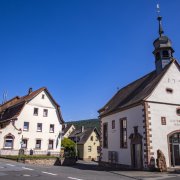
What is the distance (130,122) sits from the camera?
84.5 feet

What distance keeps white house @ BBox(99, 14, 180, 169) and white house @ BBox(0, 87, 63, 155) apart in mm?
18111

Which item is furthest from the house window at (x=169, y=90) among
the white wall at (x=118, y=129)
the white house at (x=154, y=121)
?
the white wall at (x=118, y=129)

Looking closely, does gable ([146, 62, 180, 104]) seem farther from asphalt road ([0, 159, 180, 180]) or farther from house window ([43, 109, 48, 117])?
house window ([43, 109, 48, 117])

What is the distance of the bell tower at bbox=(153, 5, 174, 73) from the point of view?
27.0 metres

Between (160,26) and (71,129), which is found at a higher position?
(160,26)

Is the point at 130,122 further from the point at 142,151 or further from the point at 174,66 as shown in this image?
the point at 174,66

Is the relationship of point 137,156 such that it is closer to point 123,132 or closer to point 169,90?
point 123,132

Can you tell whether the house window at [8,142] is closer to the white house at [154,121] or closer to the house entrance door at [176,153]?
the white house at [154,121]

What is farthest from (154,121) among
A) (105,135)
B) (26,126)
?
(26,126)

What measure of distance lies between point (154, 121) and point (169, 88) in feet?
13.1

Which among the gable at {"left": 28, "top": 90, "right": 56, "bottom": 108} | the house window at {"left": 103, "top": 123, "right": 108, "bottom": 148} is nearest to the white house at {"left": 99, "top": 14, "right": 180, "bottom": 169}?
the house window at {"left": 103, "top": 123, "right": 108, "bottom": 148}

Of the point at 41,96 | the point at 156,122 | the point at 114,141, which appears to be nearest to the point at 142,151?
the point at 156,122

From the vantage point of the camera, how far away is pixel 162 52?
2728 centimetres

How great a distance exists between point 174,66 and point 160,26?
23.0 ft
